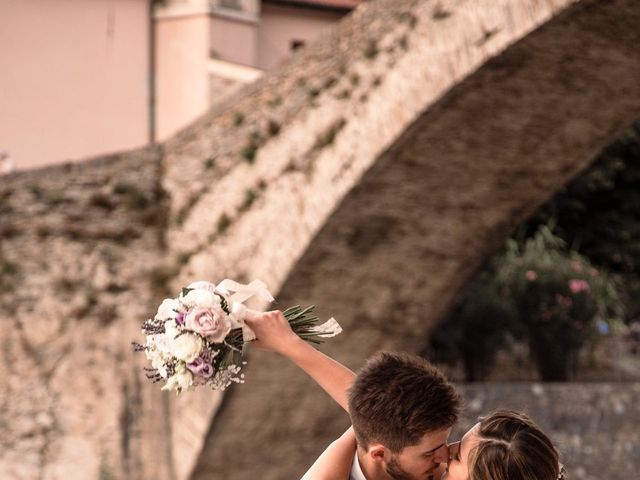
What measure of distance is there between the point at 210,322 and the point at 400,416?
0.46 m

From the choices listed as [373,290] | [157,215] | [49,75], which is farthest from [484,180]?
[49,75]

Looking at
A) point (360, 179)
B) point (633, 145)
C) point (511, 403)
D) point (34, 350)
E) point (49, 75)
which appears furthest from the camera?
point (633, 145)

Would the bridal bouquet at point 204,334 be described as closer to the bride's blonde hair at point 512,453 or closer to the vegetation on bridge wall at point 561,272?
the bride's blonde hair at point 512,453

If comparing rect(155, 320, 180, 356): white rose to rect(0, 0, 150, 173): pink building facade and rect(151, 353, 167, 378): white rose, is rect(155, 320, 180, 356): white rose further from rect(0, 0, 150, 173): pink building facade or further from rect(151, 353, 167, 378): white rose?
rect(0, 0, 150, 173): pink building facade

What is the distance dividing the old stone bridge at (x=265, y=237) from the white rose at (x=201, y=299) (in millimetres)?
4022

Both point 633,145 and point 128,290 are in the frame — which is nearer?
point 128,290

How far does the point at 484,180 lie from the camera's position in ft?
24.5

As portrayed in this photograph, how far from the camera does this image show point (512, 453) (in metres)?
2.42

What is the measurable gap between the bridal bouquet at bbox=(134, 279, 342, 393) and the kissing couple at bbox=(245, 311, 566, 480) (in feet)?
0.89

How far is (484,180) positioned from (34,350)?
270cm

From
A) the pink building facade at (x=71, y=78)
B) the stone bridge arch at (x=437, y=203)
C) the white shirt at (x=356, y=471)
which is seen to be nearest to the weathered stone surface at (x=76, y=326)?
the stone bridge arch at (x=437, y=203)

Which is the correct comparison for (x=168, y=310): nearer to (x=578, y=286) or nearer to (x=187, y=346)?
(x=187, y=346)

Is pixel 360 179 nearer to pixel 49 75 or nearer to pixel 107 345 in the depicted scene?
pixel 107 345

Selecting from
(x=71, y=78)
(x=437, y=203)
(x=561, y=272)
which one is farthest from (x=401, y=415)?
(x=71, y=78)
